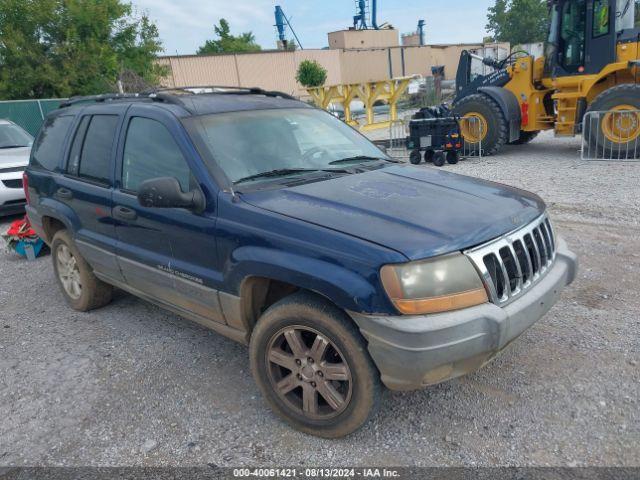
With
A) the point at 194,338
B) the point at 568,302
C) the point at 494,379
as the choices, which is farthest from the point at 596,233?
the point at 194,338

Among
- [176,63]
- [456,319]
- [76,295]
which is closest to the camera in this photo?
[456,319]

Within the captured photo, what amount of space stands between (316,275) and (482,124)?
426 inches

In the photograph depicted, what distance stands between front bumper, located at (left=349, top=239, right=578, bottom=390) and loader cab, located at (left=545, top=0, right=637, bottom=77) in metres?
10.4

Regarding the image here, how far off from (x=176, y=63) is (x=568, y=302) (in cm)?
3625

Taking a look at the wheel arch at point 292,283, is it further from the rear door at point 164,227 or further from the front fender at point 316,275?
the rear door at point 164,227

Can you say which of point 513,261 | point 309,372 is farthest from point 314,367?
point 513,261

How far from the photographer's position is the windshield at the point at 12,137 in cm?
979

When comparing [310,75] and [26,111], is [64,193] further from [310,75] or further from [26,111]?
[310,75]

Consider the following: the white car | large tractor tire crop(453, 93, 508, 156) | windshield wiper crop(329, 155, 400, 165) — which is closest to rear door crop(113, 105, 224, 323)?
windshield wiper crop(329, 155, 400, 165)

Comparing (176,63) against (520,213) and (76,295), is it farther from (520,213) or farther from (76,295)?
(520,213)

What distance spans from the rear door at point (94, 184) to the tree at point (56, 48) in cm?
1739

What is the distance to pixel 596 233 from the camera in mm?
6062

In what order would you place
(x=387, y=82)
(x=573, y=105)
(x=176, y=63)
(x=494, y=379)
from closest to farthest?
1. (x=494, y=379)
2. (x=573, y=105)
3. (x=387, y=82)
4. (x=176, y=63)

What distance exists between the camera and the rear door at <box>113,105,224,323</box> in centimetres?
318
